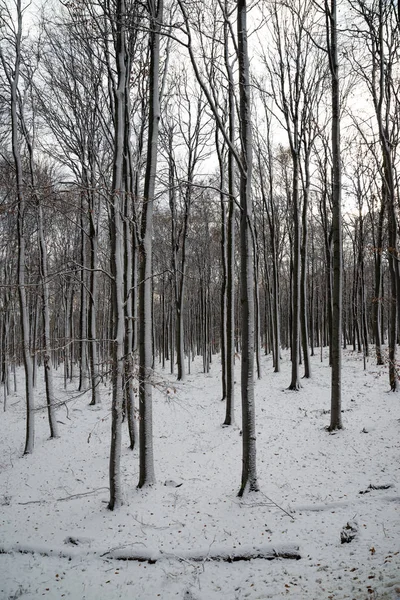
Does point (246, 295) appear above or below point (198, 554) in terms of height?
above

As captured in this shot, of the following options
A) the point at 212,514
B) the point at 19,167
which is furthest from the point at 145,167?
the point at 212,514

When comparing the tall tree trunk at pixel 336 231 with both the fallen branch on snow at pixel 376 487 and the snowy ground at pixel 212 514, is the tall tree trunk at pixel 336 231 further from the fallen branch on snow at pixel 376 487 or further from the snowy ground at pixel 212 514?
the fallen branch on snow at pixel 376 487

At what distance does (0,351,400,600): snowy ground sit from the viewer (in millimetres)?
4000

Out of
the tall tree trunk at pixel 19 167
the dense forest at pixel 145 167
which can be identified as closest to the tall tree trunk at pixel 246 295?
the dense forest at pixel 145 167

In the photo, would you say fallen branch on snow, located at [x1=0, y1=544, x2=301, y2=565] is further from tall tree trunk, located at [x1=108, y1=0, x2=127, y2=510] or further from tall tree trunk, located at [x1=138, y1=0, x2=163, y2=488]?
tall tree trunk, located at [x1=138, y1=0, x2=163, y2=488]

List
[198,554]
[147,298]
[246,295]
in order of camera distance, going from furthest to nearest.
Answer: [147,298]
[246,295]
[198,554]

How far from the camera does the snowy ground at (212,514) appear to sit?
400 cm

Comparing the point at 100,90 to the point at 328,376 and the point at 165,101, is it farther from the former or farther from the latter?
the point at 328,376

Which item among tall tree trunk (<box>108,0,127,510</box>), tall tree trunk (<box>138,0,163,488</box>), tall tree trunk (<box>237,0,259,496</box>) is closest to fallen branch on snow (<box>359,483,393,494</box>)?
tall tree trunk (<box>237,0,259,496</box>)

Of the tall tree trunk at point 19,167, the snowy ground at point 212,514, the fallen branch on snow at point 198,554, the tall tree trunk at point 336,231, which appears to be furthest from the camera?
the tall tree trunk at point 19,167

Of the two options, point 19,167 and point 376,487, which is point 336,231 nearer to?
point 376,487

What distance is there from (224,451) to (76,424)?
5979mm

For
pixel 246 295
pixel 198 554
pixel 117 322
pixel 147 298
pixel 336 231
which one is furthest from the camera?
pixel 336 231

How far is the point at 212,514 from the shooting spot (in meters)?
5.67
